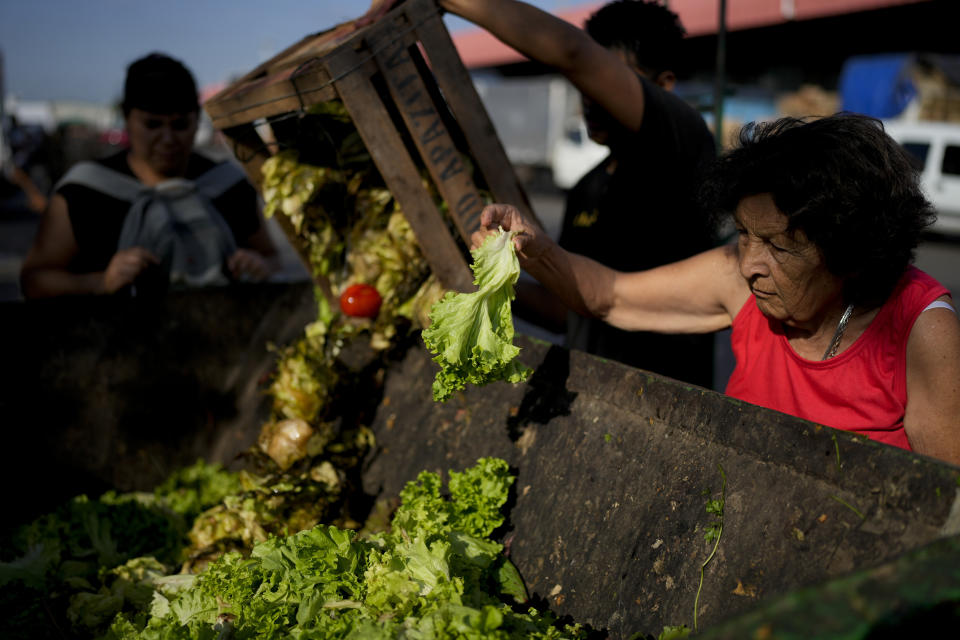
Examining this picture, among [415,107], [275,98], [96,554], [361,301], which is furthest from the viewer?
[361,301]

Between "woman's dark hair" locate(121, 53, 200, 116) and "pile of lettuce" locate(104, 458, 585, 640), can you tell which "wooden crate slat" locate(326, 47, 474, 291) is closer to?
"pile of lettuce" locate(104, 458, 585, 640)

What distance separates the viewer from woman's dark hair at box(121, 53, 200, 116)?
3734 millimetres

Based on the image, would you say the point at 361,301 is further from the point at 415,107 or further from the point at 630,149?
the point at 630,149

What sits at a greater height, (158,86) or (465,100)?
(158,86)

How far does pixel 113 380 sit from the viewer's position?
366 cm

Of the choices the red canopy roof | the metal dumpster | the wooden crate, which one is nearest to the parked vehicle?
the red canopy roof

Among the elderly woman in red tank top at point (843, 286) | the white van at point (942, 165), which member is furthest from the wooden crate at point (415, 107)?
the white van at point (942, 165)

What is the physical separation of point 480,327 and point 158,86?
2.63m

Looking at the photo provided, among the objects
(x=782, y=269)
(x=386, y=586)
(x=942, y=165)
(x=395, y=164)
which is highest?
(x=395, y=164)

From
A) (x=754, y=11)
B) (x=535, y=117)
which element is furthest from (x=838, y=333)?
(x=535, y=117)

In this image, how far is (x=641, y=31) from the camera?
289cm

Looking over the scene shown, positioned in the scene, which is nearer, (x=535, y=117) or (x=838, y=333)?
(x=838, y=333)

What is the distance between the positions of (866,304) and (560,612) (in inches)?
48.7

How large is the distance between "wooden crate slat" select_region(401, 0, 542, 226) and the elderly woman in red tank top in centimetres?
53
